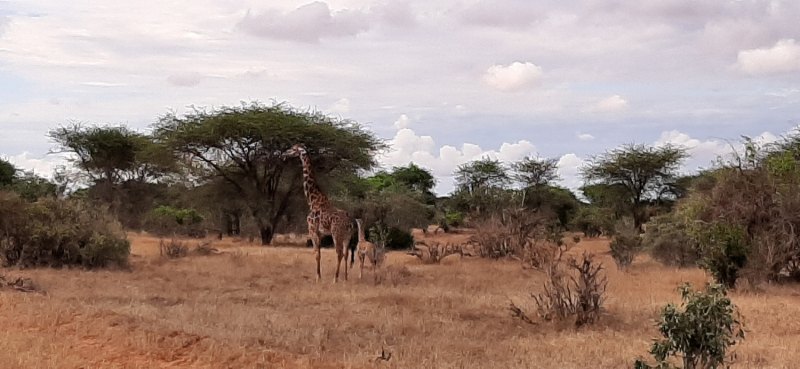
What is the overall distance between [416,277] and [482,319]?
195 inches

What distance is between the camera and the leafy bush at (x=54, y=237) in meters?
14.9

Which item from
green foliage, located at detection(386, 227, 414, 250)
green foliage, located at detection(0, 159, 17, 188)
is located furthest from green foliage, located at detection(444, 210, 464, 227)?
green foliage, located at detection(0, 159, 17, 188)

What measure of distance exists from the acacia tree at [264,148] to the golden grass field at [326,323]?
36.3ft

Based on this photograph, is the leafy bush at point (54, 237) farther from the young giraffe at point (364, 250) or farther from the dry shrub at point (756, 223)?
the dry shrub at point (756, 223)

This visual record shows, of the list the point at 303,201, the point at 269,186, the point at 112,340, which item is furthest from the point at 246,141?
the point at 112,340

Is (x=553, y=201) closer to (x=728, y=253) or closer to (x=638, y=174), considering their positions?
(x=638, y=174)

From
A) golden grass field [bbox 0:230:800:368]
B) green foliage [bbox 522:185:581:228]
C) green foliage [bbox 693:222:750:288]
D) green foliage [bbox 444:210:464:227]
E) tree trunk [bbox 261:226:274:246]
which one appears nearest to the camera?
golden grass field [bbox 0:230:800:368]

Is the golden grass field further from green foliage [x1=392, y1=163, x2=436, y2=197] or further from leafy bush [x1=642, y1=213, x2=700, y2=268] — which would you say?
green foliage [x1=392, y1=163, x2=436, y2=197]

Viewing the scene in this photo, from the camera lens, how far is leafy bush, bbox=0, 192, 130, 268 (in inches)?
588

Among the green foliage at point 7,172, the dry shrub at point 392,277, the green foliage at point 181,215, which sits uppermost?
the green foliage at point 7,172

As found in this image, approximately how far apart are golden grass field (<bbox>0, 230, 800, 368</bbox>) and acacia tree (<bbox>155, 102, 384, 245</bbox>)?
36.3 feet

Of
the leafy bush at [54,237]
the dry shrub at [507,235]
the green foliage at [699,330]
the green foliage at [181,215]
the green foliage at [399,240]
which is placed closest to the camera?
the green foliage at [699,330]

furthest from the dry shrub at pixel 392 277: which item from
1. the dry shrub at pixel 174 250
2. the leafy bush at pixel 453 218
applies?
the leafy bush at pixel 453 218

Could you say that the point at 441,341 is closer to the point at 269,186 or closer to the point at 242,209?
the point at 269,186
